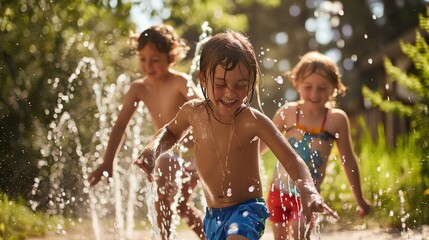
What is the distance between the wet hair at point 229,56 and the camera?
10.9 ft

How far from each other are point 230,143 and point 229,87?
29 centimetres

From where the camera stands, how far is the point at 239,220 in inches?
131

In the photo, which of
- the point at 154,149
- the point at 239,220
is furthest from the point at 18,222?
the point at 239,220

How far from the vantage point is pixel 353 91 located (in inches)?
1160

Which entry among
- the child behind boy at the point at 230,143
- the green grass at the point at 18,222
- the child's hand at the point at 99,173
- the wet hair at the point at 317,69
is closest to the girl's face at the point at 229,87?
the child behind boy at the point at 230,143

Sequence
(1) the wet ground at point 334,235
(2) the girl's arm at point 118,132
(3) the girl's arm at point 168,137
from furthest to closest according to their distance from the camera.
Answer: (1) the wet ground at point 334,235, (2) the girl's arm at point 118,132, (3) the girl's arm at point 168,137

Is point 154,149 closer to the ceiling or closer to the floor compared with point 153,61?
closer to the floor

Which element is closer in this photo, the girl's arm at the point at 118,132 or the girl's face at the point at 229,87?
the girl's face at the point at 229,87

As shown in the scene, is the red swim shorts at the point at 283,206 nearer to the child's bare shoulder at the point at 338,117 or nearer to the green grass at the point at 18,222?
the child's bare shoulder at the point at 338,117

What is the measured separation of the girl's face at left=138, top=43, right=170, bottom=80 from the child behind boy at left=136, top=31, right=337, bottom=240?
4.97 ft

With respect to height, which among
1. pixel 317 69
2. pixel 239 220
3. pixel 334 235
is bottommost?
pixel 334 235

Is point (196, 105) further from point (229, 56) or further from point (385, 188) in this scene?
point (385, 188)

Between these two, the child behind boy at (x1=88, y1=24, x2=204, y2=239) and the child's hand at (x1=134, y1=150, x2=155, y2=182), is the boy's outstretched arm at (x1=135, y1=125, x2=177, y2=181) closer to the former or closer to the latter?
the child's hand at (x1=134, y1=150, x2=155, y2=182)

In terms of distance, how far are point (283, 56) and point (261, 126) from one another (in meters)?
28.8
